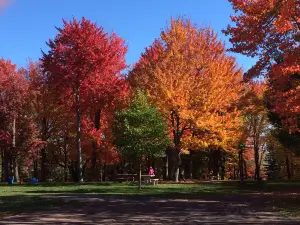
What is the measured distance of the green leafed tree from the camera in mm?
18484

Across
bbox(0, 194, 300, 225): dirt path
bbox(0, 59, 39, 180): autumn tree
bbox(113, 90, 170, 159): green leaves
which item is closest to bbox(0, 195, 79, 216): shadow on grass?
bbox(0, 194, 300, 225): dirt path

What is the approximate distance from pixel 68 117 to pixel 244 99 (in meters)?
17.2

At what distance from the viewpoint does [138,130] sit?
18266mm

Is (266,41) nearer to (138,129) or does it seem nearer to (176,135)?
(138,129)

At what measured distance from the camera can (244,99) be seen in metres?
29.9

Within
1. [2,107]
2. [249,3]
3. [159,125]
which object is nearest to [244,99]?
[159,125]

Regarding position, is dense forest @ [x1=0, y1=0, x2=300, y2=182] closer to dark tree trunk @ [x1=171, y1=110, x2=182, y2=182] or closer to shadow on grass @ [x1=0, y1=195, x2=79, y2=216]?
dark tree trunk @ [x1=171, y1=110, x2=182, y2=182]

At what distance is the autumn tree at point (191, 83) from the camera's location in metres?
25.2

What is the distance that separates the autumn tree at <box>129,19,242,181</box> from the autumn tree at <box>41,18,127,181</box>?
3.49 m

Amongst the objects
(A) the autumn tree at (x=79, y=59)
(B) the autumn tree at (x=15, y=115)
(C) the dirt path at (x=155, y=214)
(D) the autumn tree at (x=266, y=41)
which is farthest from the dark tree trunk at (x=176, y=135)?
(C) the dirt path at (x=155, y=214)

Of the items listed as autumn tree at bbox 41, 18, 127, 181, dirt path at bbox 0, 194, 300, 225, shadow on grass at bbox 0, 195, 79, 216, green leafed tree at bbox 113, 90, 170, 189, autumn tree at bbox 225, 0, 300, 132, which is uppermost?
autumn tree at bbox 41, 18, 127, 181

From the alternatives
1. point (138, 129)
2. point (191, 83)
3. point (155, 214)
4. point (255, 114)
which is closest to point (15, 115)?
point (191, 83)

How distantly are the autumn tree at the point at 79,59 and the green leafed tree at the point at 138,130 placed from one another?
7934mm

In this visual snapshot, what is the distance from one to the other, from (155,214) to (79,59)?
18.2 metres
